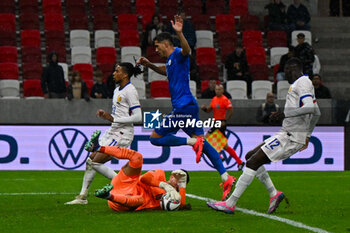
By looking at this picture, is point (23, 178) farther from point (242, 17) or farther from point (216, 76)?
point (242, 17)

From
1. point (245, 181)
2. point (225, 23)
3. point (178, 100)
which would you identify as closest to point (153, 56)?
point (225, 23)

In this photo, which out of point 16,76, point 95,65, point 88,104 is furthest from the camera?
point 95,65

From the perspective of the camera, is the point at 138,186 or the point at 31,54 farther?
the point at 31,54

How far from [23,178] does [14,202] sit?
4.28 metres

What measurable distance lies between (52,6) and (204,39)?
15.0ft

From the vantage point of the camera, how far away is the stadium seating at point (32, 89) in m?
18.8

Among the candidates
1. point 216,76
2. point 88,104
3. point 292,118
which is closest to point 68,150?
point 88,104

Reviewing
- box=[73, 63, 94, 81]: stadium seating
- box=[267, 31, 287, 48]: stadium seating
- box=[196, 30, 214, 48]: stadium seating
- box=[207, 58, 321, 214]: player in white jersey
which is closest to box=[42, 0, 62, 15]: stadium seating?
box=[73, 63, 94, 81]: stadium seating

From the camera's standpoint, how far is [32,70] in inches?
767

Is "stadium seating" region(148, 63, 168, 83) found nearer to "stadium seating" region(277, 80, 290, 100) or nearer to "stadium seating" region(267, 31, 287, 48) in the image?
"stadium seating" region(277, 80, 290, 100)

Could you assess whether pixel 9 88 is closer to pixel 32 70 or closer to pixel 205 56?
pixel 32 70

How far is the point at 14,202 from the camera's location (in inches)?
389

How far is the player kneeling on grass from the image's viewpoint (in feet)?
Answer: 27.6

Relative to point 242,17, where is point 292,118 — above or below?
below
